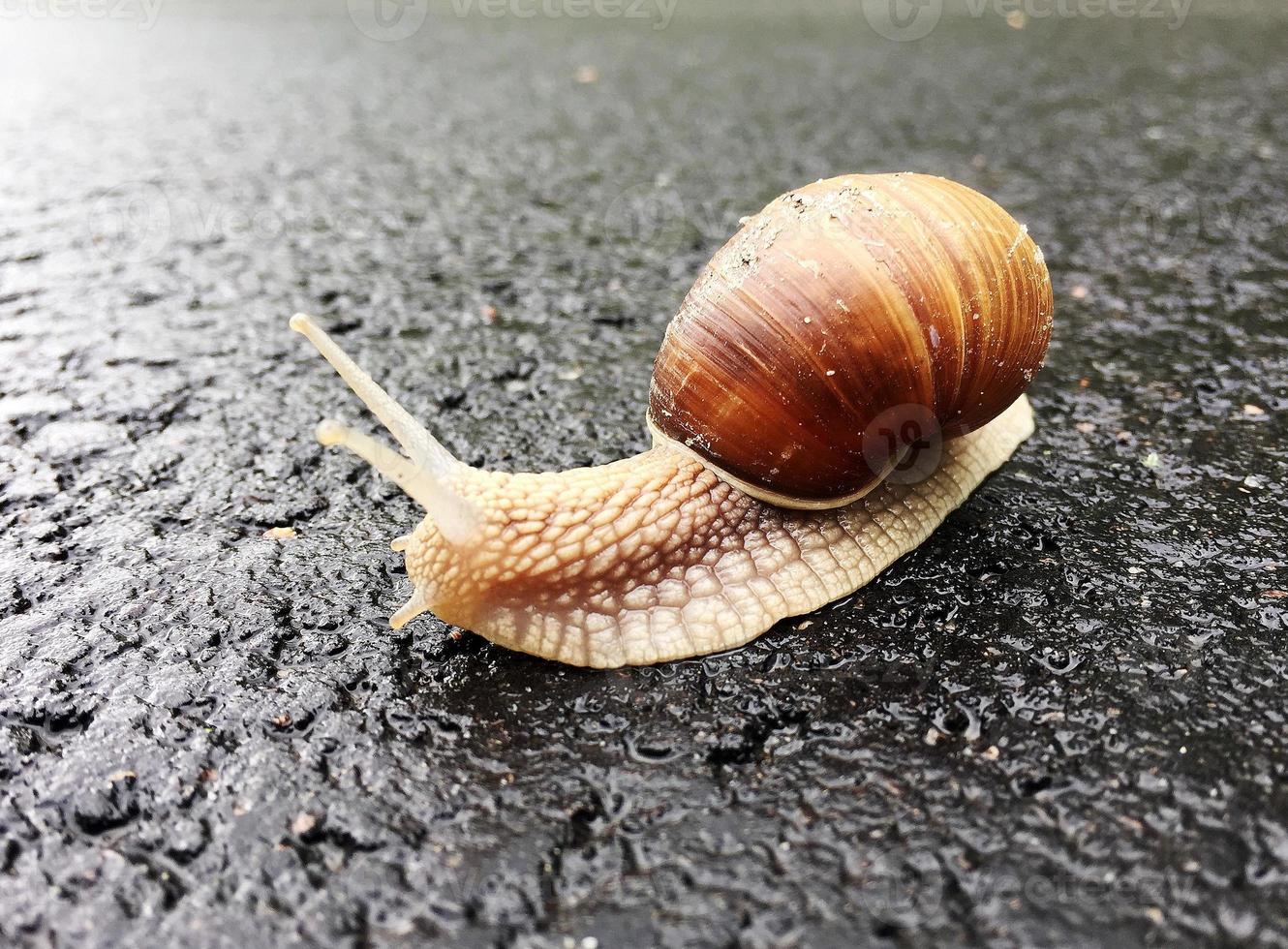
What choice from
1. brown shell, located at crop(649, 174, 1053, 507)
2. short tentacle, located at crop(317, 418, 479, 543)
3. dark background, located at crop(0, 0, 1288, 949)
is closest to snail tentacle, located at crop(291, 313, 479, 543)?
short tentacle, located at crop(317, 418, 479, 543)

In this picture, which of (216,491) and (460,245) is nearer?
(216,491)

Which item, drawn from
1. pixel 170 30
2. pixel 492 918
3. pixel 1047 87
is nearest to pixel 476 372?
pixel 492 918

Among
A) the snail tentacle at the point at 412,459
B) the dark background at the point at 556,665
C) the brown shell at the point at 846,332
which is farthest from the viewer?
the brown shell at the point at 846,332

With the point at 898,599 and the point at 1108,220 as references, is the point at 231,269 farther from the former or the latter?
the point at 1108,220

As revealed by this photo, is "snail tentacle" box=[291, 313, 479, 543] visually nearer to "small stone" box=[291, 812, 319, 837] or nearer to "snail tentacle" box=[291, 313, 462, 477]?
"snail tentacle" box=[291, 313, 462, 477]

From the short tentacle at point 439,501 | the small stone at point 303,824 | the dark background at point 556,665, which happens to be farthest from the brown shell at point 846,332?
the small stone at point 303,824

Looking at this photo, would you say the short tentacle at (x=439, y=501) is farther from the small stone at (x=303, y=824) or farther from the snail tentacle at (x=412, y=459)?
the small stone at (x=303, y=824)

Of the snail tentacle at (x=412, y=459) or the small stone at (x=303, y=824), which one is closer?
the small stone at (x=303, y=824)

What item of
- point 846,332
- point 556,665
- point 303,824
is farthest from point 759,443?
point 303,824
